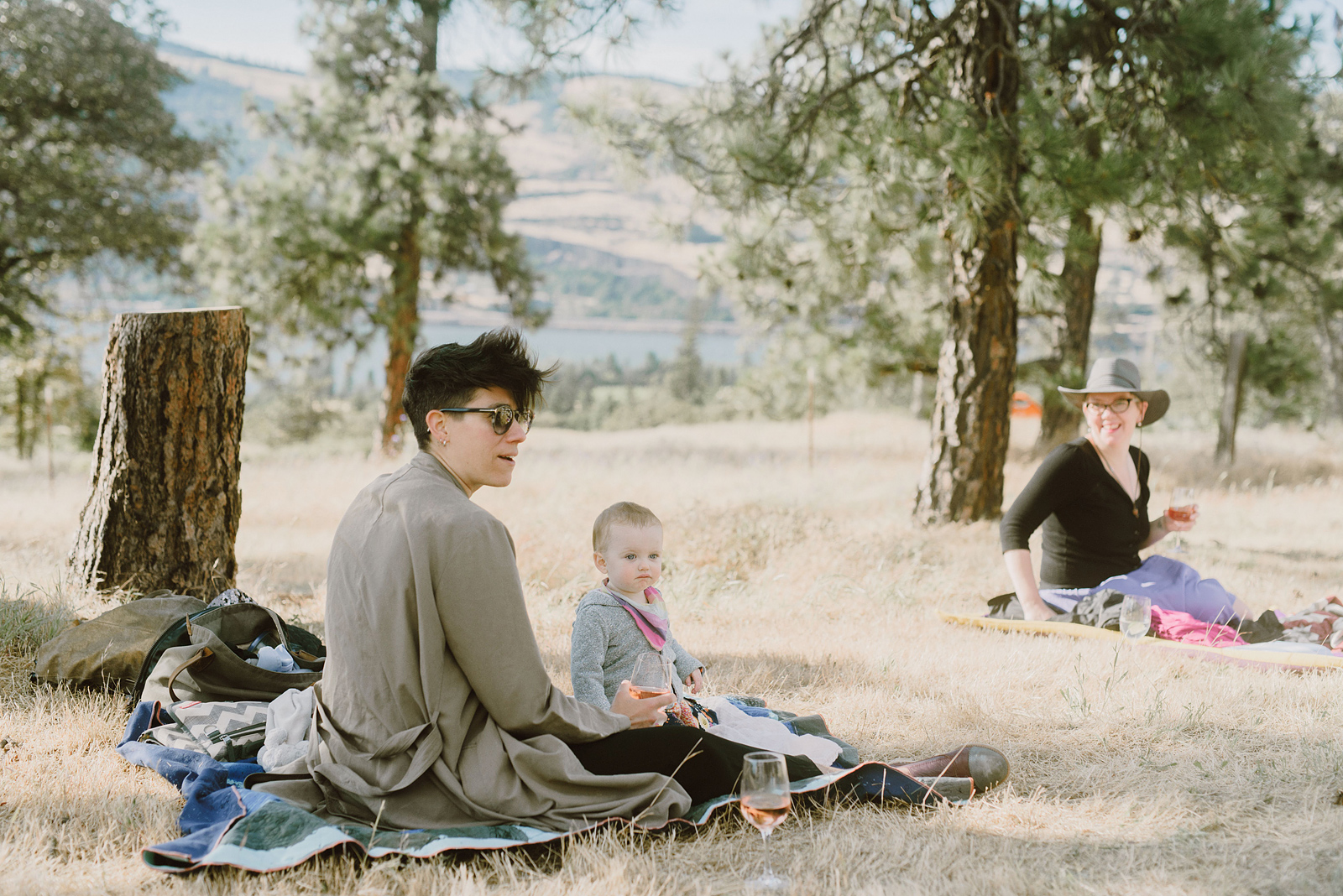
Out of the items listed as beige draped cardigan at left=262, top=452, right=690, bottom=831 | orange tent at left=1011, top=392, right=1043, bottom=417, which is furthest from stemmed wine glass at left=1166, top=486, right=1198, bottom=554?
orange tent at left=1011, top=392, right=1043, bottom=417

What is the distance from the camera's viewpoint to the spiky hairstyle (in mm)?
2553

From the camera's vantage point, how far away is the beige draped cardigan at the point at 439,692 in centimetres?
242

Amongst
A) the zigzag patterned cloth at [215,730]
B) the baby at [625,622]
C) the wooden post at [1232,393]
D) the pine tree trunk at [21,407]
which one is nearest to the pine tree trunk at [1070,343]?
the wooden post at [1232,393]

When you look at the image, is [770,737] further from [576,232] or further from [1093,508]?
[576,232]

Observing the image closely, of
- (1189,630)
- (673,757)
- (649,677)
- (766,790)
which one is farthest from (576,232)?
(766,790)

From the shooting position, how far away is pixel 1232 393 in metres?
12.6

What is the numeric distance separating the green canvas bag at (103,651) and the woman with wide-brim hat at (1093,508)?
390 centimetres

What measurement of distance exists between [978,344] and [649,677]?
18.3 ft

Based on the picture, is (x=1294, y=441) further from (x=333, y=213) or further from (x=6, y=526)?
(x=6, y=526)

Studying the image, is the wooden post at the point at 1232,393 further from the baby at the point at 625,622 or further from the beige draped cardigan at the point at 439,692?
the beige draped cardigan at the point at 439,692

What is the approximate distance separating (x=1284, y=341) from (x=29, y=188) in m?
19.9

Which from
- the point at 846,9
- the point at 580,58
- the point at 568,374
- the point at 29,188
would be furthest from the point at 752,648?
the point at 568,374

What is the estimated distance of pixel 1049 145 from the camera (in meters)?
6.80

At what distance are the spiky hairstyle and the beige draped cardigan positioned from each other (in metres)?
0.15
